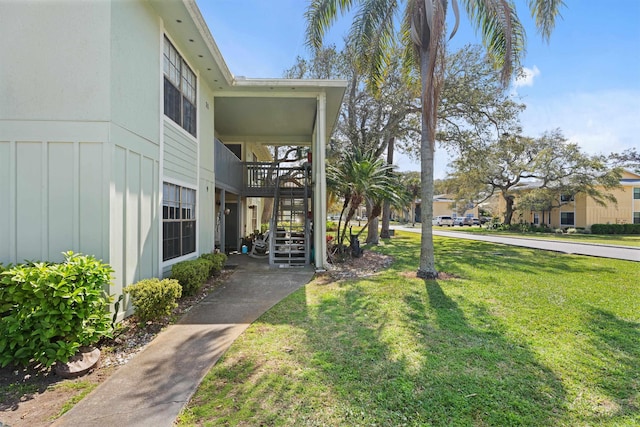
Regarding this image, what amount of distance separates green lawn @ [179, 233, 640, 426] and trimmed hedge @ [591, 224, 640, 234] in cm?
2899

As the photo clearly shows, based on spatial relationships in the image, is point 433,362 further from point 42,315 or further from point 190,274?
point 190,274

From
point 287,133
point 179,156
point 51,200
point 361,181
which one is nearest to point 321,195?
point 361,181

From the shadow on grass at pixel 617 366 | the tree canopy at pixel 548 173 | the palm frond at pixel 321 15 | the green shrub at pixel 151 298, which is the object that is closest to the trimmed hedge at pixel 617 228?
the tree canopy at pixel 548 173

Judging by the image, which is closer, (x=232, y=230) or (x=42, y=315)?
(x=42, y=315)

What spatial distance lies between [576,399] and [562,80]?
11757 millimetres

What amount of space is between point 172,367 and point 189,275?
2.64m

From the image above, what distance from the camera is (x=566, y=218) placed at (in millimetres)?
32719

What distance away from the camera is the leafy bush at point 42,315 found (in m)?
3.32

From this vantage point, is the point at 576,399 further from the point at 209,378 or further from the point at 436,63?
the point at 436,63

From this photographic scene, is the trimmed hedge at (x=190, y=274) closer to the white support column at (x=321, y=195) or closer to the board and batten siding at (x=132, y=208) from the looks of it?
the board and batten siding at (x=132, y=208)

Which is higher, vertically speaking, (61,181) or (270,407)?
(61,181)

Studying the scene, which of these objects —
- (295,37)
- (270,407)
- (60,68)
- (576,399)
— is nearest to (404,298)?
(576,399)

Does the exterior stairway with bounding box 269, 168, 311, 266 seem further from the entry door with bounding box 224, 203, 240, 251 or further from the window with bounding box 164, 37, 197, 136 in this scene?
the window with bounding box 164, 37, 197, 136

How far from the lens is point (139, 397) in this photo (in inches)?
123
